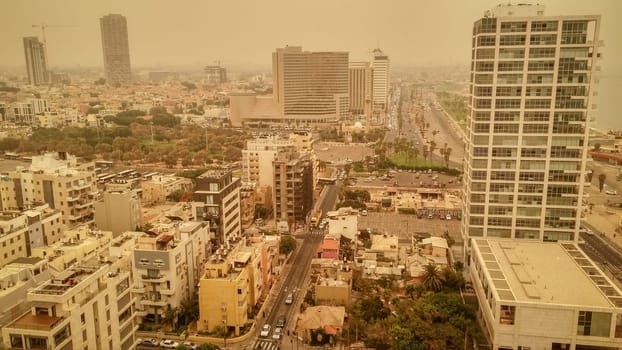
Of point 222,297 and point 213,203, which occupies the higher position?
point 213,203

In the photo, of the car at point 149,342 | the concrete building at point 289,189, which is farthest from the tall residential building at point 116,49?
the car at point 149,342

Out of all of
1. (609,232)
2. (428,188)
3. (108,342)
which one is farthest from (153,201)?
(609,232)

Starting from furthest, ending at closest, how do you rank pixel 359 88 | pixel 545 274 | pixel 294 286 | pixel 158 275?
pixel 359 88 → pixel 294 286 → pixel 158 275 → pixel 545 274

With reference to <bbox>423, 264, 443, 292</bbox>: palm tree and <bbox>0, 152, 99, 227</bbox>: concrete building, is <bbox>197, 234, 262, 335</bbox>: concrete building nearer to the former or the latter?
<bbox>423, 264, 443, 292</bbox>: palm tree

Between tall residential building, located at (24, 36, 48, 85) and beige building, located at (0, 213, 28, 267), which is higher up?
tall residential building, located at (24, 36, 48, 85)

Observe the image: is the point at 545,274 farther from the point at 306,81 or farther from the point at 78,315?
the point at 306,81

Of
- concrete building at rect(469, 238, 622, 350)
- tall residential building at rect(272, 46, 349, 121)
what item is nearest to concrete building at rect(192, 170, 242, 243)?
concrete building at rect(469, 238, 622, 350)

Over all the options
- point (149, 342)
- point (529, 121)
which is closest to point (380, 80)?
point (529, 121)
